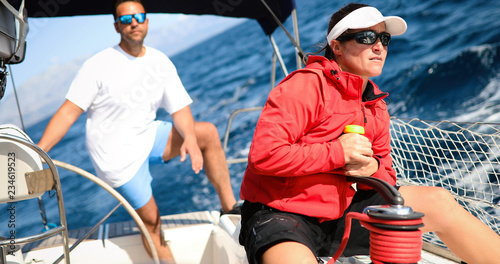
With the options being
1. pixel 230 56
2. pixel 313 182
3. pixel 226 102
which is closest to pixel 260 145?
pixel 313 182

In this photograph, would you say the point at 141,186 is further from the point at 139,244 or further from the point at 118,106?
the point at 118,106

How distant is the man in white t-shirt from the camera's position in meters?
2.25

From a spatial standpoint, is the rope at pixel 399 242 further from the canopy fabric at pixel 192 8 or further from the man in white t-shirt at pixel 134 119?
the canopy fabric at pixel 192 8

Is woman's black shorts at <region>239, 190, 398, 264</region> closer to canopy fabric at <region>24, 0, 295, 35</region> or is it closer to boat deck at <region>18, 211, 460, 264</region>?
boat deck at <region>18, 211, 460, 264</region>

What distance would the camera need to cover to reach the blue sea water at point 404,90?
582 cm

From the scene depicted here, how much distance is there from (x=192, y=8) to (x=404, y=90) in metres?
4.33

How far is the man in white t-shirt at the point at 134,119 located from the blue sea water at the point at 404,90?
23.6 inches

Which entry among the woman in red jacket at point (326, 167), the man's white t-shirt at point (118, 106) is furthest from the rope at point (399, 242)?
the man's white t-shirt at point (118, 106)

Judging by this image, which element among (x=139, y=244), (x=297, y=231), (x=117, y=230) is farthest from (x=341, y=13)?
(x=117, y=230)

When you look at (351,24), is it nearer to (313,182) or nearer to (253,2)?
(313,182)

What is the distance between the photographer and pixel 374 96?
1.42m

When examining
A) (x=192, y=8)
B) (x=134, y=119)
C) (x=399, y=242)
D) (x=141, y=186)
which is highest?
(x=192, y=8)

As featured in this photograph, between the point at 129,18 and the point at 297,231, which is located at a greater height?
the point at 129,18

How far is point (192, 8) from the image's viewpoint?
10.1ft
